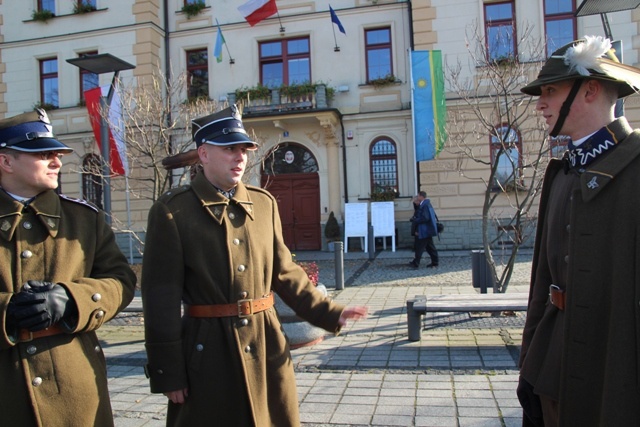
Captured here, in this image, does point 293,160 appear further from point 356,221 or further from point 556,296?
point 556,296

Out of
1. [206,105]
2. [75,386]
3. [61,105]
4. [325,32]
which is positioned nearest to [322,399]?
[75,386]

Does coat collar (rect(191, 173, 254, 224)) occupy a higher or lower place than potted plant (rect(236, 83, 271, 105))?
lower

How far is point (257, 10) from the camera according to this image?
15.5 m

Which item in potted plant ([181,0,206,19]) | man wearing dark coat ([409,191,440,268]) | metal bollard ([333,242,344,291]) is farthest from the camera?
potted plant ([181,0,206,19])

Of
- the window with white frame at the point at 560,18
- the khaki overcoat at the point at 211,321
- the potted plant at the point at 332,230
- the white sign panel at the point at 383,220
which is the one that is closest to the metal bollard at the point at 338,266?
the white sign panel at the point at 383,220

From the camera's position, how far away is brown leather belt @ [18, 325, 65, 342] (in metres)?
2.08

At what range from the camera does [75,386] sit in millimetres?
2160

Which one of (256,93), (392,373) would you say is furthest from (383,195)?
(392,373)

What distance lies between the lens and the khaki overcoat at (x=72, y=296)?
81.2 inches

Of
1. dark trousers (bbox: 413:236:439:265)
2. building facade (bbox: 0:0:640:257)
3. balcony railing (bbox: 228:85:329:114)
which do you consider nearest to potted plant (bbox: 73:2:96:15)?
building facade (bbox: 0:0:640:257)

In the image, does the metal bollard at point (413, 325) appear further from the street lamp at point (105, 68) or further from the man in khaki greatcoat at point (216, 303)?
the street lamp at point (105, 68)

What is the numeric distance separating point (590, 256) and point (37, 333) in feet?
7.46

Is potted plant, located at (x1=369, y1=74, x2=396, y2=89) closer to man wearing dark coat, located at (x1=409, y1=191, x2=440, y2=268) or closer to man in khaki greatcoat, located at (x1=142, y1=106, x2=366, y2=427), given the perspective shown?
man wearing dark coat, located at (x1=409, y1=191, x2=440, y2=268)

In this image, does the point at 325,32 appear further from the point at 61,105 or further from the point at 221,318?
the point at 221,318
